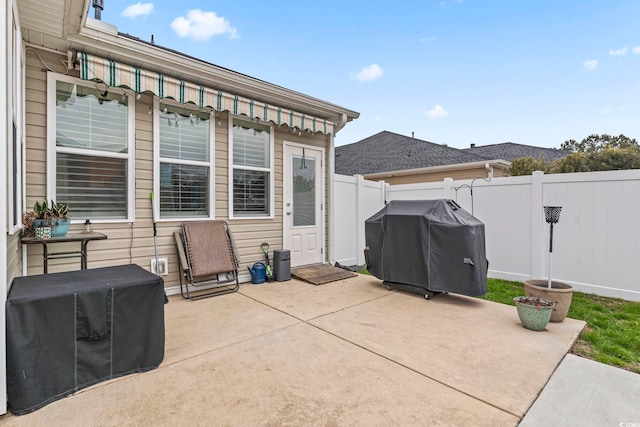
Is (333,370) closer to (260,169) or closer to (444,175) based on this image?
(260,169)

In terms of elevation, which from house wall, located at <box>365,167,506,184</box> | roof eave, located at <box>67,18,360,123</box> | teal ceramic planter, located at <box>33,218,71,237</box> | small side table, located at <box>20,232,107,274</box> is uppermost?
roof eave, located at <box>67,18,360,123</box>

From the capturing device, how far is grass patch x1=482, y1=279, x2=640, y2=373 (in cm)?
247

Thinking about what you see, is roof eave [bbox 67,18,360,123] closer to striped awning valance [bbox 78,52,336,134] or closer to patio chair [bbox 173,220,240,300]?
striped awning valance [bbox 78,52,336,134]

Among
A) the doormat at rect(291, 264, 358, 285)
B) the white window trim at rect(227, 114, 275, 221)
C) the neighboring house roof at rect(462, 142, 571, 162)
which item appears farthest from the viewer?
the neighboring house roof at rect(462, 142, 571, 162)

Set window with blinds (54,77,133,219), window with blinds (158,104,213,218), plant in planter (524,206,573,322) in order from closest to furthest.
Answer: plant in planter (524,206,573,322) < window with blinds (54,77,133,219) < window with blinds (158,104,213,218)

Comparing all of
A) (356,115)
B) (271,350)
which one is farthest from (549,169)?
(271,350)

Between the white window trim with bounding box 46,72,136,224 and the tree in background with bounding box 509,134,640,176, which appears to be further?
the tree in background with bounding box 509,134,640,176

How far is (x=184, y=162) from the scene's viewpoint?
13.8 feet

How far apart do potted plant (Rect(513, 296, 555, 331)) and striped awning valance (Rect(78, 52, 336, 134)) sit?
153 inches

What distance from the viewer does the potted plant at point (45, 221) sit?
2.84 meters

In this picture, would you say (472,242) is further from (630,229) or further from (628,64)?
(628,64)

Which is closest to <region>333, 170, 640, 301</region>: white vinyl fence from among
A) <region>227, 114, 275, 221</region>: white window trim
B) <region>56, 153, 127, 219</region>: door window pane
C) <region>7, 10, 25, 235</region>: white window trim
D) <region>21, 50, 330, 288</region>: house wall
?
<region>227, 114, 275, 221</region>: white window trim

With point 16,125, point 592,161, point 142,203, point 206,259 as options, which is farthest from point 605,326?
point 592,161

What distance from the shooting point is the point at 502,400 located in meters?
1.85
